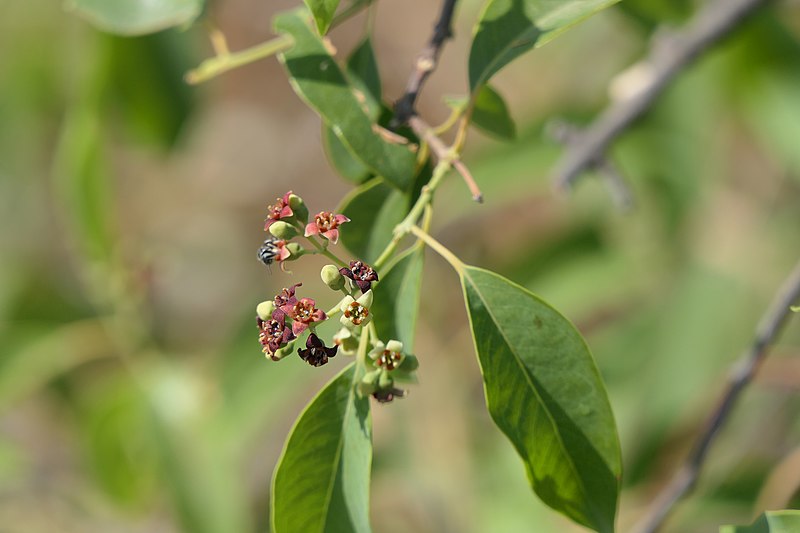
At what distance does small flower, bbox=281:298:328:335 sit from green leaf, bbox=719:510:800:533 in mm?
447

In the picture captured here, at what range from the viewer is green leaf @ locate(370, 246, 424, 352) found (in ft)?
2.94

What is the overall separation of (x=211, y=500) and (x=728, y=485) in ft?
3.59

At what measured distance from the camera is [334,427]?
0.87 metres

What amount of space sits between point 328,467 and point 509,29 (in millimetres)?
475

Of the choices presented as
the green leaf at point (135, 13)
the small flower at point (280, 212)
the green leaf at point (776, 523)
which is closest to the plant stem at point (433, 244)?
the small flower at point (280, 212)

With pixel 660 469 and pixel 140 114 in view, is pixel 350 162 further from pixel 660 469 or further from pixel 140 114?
pixel 660 469

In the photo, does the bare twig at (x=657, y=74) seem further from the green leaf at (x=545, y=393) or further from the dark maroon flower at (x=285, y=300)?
the dark maroon flower at (x=285, y=300)

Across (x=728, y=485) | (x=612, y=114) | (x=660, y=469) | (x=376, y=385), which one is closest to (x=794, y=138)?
(x=612, y=114)

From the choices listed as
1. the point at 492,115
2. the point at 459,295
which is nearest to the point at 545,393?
the point at 492,115

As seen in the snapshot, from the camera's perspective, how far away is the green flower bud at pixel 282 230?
83cm

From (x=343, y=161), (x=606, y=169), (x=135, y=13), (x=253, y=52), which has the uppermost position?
(x=135, y=13)

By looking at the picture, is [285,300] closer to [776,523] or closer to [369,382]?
[369,382]

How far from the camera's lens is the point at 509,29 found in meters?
0.92

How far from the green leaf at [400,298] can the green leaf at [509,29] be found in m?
0.20
